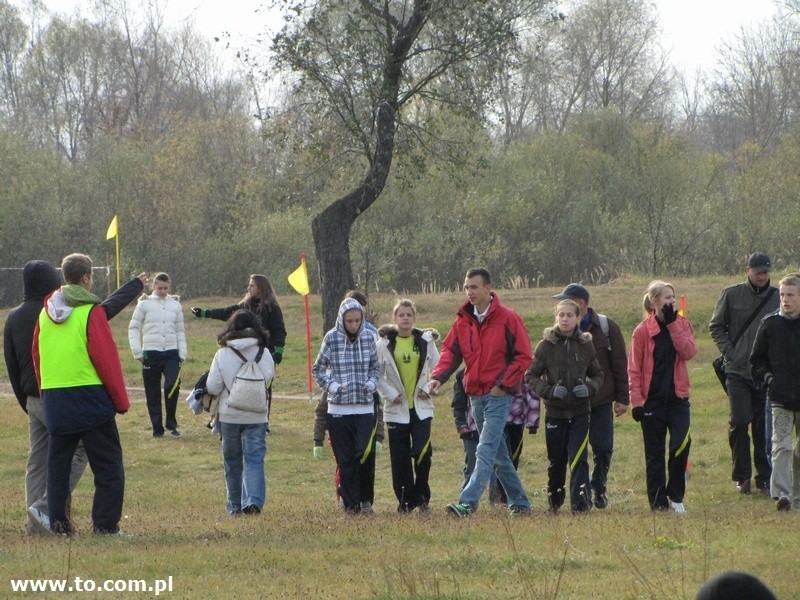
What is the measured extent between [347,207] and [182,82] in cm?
5194

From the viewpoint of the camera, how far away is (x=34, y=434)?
374 inches

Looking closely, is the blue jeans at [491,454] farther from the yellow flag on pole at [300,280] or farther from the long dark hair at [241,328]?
the yellow flag on pole at [300,280]

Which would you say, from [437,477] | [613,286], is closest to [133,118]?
[613,286]

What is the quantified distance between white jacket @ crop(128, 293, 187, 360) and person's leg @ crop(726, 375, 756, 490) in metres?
7.86

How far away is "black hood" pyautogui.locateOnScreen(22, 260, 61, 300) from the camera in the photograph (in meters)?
9.34

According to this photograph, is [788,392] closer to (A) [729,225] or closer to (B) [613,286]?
(B) [613,286]

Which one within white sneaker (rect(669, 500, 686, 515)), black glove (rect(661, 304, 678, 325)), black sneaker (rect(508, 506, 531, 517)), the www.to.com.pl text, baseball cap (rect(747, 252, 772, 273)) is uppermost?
baseball cap (rect(747, 252, 772, 273))

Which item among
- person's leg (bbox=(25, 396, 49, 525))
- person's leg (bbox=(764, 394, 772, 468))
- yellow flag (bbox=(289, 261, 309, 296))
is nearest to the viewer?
person's leg (bbox=(25, 396, 49, 525))

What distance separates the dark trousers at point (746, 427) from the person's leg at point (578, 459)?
81.9 inches

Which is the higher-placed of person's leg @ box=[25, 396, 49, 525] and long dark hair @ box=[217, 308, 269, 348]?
long dark hair @ box=[217, 308, 269, 348]

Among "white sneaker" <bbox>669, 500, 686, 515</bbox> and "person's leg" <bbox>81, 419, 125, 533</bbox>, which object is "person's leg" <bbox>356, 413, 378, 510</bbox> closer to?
"person's leg" <bbox>81, 419, 125, 533</bbox>

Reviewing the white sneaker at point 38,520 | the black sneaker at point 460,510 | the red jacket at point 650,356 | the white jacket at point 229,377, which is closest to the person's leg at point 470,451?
the black sneaker at point 460,510

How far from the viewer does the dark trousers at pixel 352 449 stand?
10.5 meters

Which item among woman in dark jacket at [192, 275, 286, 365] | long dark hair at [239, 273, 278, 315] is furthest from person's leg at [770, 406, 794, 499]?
long dark hair at [239, 273, 278, 315]
